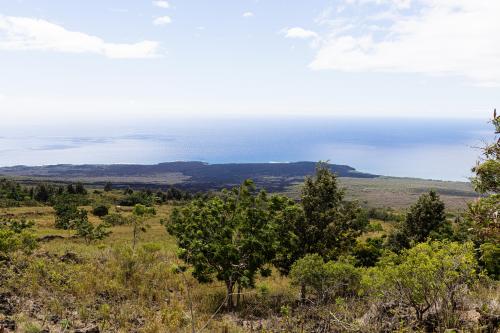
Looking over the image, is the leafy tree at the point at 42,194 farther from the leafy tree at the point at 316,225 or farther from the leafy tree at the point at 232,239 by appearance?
the leafy tree at the point at 316,225

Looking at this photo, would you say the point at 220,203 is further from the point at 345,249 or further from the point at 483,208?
the point at 483,208

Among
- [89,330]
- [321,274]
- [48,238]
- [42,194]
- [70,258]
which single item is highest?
[321,274]

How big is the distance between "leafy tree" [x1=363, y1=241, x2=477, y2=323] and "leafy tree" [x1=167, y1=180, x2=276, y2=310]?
4.33 metres

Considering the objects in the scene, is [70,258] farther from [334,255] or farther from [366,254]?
[366,254]

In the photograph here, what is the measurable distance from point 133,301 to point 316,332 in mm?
5929

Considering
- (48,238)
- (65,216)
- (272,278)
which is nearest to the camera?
(272,278)

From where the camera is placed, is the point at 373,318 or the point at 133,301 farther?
the point at 133,301

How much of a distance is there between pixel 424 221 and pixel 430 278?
15.1 m

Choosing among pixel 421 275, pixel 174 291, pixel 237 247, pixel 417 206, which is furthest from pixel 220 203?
pixel 417 206

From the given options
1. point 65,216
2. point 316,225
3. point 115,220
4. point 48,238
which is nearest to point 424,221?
point 316,225

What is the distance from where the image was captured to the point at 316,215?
48.8ft

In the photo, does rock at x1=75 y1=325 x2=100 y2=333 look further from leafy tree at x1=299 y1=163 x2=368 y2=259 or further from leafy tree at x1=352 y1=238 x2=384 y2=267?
leafy tree at x1=352 y1=238 x2=384 y2=267

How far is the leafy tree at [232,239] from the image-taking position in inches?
474

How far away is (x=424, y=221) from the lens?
70.7 feet
